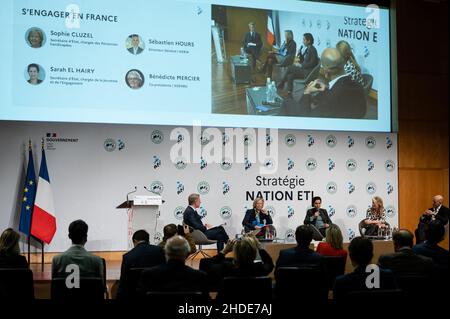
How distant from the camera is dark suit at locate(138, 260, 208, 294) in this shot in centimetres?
315

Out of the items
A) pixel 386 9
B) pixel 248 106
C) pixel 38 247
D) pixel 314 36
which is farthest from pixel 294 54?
pixel 38 247

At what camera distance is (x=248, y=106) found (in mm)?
7676

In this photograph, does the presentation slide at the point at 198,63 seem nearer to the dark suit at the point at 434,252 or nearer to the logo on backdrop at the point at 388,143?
the logo on backdrop at the point at 388,143

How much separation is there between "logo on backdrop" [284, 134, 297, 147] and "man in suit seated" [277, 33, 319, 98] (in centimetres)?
127

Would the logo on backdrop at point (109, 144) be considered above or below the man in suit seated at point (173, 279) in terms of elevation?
above

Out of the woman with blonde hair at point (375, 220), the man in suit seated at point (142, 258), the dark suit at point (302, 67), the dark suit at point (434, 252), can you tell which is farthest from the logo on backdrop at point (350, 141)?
the man in suit seated at point (142, 258)

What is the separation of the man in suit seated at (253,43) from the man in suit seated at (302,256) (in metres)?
4.09

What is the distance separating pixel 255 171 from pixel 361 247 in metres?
5.50

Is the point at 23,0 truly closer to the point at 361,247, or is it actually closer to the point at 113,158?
the point at 113,158

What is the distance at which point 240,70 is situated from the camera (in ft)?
25.2

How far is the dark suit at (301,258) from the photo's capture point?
394 centimetres

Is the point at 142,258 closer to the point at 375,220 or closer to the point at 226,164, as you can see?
the point at 226,164

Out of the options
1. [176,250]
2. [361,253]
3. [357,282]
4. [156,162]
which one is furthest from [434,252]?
[156,162]

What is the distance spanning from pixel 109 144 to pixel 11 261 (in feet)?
14.4
